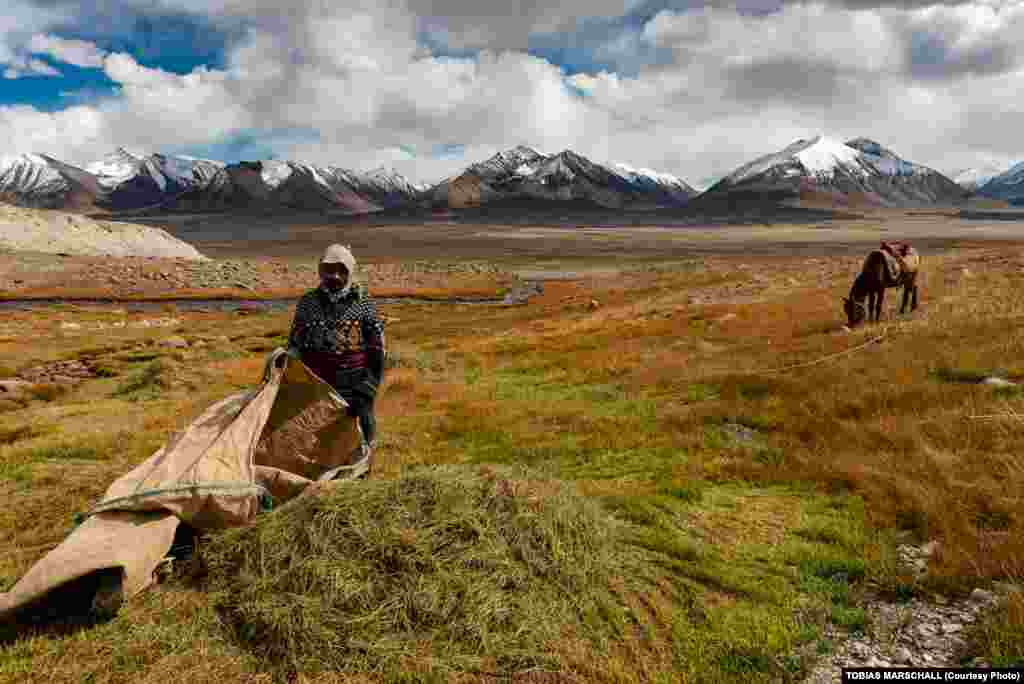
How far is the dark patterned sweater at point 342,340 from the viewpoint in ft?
20.5

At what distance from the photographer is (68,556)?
157 inches

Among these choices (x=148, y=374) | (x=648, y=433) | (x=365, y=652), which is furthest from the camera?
(x=148, y=374)

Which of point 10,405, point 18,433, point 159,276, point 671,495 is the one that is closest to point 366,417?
point 671,495

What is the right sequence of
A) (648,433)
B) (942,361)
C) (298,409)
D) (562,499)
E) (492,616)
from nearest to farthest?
(492,616)
(562,499)
(298,409)
(648,433)
(942,361)

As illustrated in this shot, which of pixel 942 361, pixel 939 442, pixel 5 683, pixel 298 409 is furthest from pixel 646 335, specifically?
pixel 5 683

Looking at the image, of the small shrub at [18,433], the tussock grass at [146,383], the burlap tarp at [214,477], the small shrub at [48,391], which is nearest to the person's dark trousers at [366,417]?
the burlap tarp at [214,477]

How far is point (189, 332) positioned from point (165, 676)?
3921 centimetres

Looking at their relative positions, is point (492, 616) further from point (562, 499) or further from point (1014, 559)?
point (1014, 559)

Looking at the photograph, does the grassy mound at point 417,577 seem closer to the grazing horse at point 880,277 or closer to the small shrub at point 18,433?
the small shrub at point 18,433

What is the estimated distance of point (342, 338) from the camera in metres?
6.30

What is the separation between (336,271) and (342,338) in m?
0.76

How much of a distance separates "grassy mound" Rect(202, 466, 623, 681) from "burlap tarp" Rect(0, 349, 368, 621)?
39 cm

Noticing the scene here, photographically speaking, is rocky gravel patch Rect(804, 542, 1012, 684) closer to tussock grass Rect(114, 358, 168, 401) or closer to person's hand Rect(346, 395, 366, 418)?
person's hand Rect(346, 395, 366, 418)

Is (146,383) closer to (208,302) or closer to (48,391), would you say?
(48,391)
